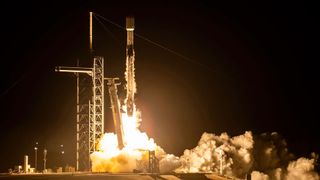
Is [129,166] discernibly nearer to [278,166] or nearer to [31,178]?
[31,178]

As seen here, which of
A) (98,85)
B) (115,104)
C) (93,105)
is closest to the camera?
(93,105)

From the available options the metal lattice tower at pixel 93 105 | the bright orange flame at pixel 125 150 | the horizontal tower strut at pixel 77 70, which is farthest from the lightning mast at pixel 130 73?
the horizontal tower strut at pixel 77 70

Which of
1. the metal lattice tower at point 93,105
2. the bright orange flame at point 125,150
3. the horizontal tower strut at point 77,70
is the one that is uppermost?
the horizontal tower strut at point 77,70

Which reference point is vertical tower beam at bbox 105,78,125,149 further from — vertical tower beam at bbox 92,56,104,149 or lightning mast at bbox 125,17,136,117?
lightning mast at bbox 125,17,136,117

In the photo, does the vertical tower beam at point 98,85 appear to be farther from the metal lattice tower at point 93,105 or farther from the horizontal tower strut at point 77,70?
the horizontal tower strut at point 77,70

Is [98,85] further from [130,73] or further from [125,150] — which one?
[125,150]

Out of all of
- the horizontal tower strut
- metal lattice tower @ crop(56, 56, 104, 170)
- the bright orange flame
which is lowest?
the bright orange flame

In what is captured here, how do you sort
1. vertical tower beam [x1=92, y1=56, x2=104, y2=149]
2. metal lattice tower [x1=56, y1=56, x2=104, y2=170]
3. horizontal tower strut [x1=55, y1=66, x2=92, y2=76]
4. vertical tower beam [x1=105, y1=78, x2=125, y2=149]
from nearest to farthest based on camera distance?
vertical tower beam [x1=92, y1=56, x2=104, y2=149]
metal lattice tower [x1=56, y1=56, x2=104, y2=170]
vertical tower beam [x1=105, y1=78, x2=125, y2=149]
horizontal tower strut [x1=55, y1=66, x2=92, y2=76]

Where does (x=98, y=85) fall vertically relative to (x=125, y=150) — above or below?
above

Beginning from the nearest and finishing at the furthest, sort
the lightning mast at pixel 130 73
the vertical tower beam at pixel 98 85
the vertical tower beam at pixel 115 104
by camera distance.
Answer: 1. the lightning mast at pixel 130 73
2. the vertical tower beam at pixel 98 85
3. the vertical tower beam at pixel 115 104

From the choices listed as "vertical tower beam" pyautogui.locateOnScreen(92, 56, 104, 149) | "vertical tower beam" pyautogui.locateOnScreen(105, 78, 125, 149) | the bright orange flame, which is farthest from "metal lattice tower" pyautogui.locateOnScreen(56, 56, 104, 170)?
the bright orange flame

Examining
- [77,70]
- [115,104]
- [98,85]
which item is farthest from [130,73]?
[77,70]

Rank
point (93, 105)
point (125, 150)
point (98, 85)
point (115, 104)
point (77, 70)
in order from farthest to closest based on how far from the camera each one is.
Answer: point (98, 85) < point (77, 70) < point (125, 150) < point (115, 104) < point (93, 105)

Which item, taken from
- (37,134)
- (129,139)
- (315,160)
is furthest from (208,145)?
(37,134)
